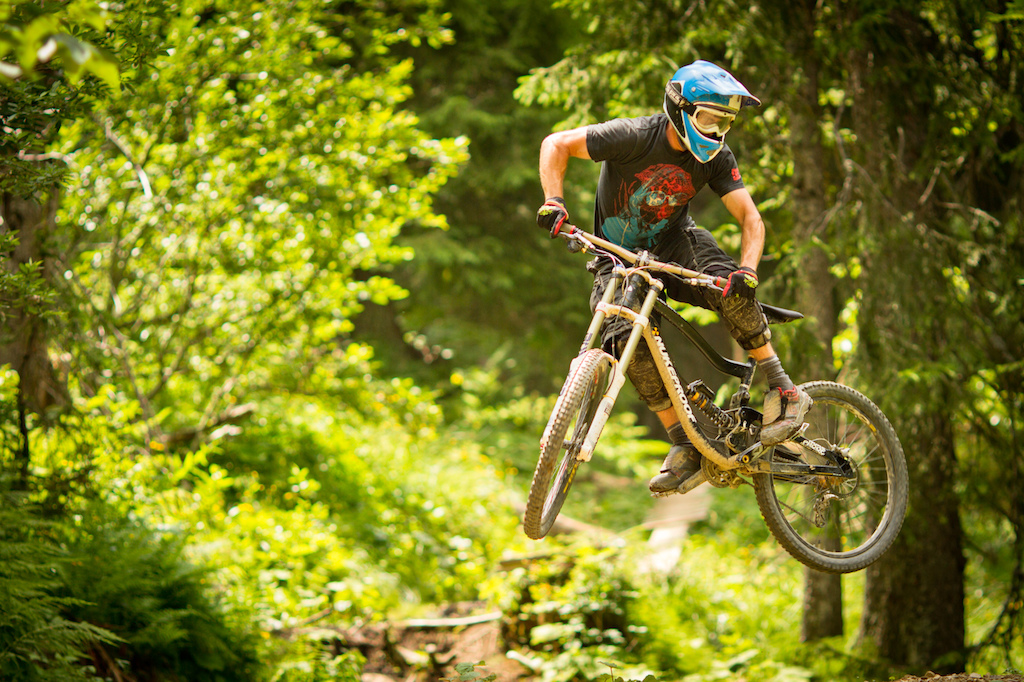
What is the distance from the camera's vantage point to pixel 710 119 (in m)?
3.30

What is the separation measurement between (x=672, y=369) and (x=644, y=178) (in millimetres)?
909

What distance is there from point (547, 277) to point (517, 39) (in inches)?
141

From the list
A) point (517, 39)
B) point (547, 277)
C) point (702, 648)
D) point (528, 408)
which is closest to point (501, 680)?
point (702, 648)

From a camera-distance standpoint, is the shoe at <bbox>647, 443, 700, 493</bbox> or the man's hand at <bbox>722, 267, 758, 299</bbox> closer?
the man's hand at <bbox>722, 267, 758, 299</bbox>

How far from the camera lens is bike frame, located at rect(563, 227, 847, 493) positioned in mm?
3234

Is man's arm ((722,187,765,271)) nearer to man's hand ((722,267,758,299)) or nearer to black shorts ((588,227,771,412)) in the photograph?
black shorts ((588,227,771,412))

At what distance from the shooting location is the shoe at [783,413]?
3701 millimetres

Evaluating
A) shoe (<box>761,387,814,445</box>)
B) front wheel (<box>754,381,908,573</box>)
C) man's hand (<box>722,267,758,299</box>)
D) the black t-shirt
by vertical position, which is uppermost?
the black t-shirt

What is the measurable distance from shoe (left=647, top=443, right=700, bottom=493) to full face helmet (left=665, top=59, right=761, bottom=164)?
143 centimetres

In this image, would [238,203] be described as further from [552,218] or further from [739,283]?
[739,283]

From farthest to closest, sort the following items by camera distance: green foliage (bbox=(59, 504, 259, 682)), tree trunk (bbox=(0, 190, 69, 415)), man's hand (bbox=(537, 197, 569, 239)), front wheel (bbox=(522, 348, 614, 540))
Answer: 1. tree trunk (bbox=(0, 190, 69, 415))
2. green foliage (bbox=(59, 504, 259, 682))
3. man's hand (bbox=(537, 197, 569, 239))
4. front wheel (bbox=(522, 348, 614, 540))

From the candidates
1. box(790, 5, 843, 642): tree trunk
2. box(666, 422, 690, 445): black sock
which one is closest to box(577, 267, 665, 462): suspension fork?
box(666, 422, 690, 445): black sock

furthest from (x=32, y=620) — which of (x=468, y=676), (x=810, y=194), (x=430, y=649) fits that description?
(x=810, y=194)

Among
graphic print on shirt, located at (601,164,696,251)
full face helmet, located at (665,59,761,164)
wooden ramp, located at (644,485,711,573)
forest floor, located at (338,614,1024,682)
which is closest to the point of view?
full face helmet, located at (665,59,761,164)
